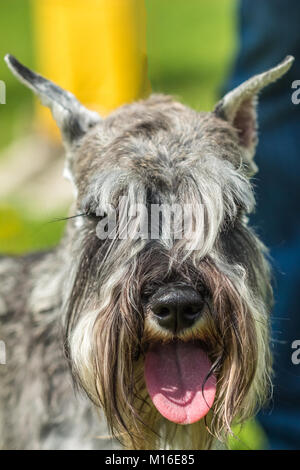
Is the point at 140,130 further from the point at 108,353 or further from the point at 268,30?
the point at 268,30

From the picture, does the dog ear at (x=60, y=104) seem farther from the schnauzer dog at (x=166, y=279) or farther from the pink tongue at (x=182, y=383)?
the pink tongue at (x=182, y=383)

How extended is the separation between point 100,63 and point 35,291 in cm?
592

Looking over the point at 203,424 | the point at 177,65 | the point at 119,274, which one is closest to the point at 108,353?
the point at 119,274

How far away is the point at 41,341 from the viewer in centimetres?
420

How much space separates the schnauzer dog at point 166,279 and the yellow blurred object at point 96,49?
538 centimetres

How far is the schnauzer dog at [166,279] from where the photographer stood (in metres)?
3.17

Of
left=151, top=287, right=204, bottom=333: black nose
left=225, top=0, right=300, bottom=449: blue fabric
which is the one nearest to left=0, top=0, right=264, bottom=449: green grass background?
left=225, top=0, right=300, bottom=449: blue fabric

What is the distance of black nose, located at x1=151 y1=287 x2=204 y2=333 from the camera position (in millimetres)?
3055

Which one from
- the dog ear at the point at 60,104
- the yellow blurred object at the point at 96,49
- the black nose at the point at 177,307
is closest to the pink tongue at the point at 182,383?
the black nose at the point at 177,307

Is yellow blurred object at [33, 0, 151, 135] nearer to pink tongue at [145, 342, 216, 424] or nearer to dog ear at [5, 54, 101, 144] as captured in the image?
dog ear at [5, 54, 101, 144]

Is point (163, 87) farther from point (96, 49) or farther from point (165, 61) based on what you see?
point (165, 61)

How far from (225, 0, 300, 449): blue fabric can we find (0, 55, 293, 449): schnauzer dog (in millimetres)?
914

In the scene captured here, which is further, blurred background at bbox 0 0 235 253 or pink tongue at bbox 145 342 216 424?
blurred background at bbox 0 0 235 253

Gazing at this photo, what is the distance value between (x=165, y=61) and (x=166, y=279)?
33.3 ft
